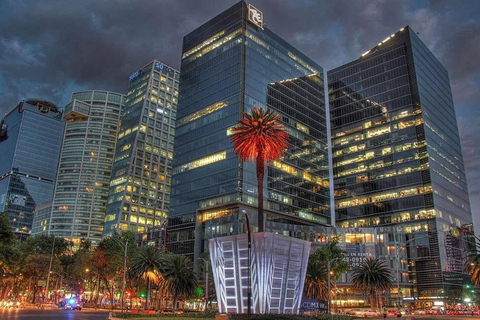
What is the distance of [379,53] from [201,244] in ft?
384

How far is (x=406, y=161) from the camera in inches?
6407

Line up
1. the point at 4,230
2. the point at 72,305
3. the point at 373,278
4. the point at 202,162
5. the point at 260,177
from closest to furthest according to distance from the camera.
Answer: the point at 4,230
the point at 260,177
the point at 373,278
the point at 72,305
the point at 202,162

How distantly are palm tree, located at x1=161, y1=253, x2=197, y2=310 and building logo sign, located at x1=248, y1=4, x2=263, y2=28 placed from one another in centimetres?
9793

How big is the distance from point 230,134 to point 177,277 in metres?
64.2

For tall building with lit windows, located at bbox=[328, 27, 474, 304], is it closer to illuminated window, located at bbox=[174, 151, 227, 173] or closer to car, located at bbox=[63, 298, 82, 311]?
illuminated window, located at bbox=[174, 151, 227, 173]

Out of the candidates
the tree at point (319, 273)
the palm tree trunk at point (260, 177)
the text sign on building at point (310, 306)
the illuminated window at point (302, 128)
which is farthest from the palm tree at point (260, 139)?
the illuminated window at point (302, 128)

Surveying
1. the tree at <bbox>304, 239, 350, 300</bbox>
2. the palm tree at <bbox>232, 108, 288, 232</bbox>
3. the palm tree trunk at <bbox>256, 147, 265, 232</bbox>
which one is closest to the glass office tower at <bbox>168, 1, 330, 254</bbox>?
the tree at <bbox>304, 239, 350, 300</bbox>

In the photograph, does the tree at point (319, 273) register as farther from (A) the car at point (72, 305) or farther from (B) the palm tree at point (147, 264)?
(A) the car at point (72, 305)

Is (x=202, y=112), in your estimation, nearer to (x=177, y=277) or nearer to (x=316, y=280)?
(x=316, y=280)

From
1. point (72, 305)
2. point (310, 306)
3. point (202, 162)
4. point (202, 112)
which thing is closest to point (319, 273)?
point (310, 306)

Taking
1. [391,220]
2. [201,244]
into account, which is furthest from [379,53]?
[201,244]

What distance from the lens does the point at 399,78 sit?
572ft

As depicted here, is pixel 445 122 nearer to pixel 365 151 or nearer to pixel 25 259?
pixel 365 151

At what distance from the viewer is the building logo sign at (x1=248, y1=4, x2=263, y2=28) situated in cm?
14662
